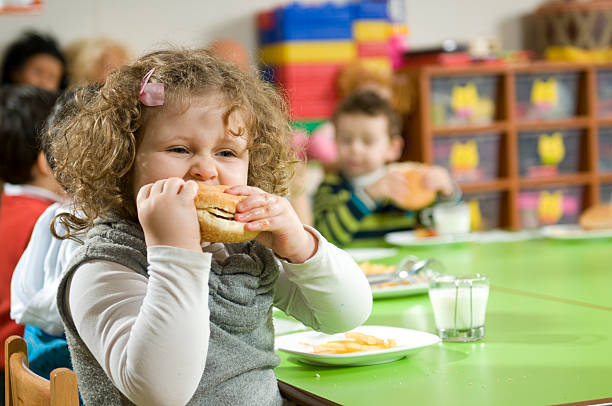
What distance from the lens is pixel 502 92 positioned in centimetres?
511

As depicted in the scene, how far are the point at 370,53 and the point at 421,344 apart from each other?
156 inches

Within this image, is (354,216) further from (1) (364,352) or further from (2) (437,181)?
(1) (364,352)

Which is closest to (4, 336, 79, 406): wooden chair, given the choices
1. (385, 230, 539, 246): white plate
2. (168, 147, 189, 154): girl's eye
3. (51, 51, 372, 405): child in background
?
(51, 51, 372, 405): child in background

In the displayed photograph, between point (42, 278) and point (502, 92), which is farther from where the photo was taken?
point (502, 92)

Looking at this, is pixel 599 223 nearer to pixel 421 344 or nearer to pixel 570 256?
pixel 570 256

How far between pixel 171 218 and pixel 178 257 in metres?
0.05

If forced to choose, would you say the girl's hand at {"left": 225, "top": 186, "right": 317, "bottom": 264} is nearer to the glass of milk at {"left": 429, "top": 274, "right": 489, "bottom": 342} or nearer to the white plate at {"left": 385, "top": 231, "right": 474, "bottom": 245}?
the glass of milk at {"left": 429, "top": 274, "right": 489, "bottom": 342}

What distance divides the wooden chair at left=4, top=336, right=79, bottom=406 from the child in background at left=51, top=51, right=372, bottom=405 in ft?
0.15

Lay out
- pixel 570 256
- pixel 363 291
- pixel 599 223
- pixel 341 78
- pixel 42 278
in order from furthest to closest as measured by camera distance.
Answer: pixel 341 78, pixel 599 223, pixel 570 256, pixel 42 278, pixel 363 291

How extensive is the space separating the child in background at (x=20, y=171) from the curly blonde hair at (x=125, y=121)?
668mm

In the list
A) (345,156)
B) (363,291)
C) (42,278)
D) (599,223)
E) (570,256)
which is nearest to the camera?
(363,291)

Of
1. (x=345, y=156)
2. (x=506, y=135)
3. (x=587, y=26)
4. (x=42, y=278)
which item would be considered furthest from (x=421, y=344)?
(x=587, y=26)

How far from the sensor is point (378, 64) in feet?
16.2

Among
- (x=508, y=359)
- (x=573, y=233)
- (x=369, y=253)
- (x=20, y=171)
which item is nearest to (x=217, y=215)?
(x=508, y=359)
